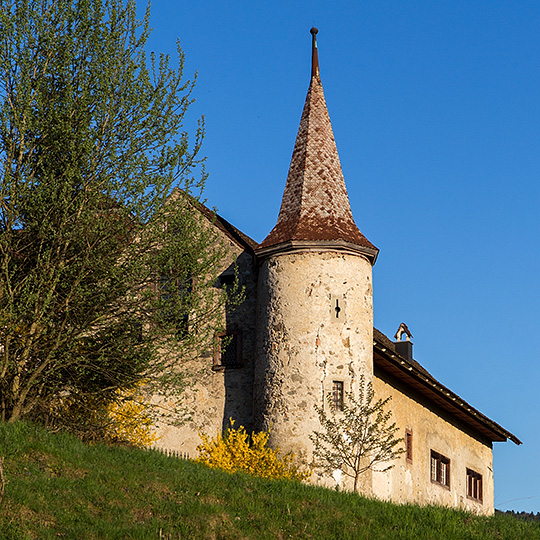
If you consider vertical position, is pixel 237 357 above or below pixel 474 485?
above

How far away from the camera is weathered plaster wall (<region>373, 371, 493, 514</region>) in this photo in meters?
21.8

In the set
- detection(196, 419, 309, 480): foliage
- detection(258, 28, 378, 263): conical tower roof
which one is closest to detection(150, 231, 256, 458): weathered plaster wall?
detection(196, 419, 309, 480): foliage

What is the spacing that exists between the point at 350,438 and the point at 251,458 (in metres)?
2.14

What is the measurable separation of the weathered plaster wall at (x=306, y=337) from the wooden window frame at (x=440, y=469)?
6.19m

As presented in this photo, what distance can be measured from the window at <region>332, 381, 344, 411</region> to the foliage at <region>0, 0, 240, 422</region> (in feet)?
11.4

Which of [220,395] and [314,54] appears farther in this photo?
[314,54]

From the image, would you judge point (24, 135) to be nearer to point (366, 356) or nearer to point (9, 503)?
point (9, 503)

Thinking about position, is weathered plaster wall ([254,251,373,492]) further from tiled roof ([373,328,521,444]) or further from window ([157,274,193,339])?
window ([157,274,193,339])

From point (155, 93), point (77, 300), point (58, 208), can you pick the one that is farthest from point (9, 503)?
point (155, 93)

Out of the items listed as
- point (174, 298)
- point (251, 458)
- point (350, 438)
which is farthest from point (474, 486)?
point (174, 298)

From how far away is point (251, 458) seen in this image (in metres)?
18.3

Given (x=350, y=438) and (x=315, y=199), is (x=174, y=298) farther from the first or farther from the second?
(x=315, y=199)

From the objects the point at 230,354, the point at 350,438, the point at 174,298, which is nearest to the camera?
the point at 174,298

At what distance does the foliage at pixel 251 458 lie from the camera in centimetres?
1812
